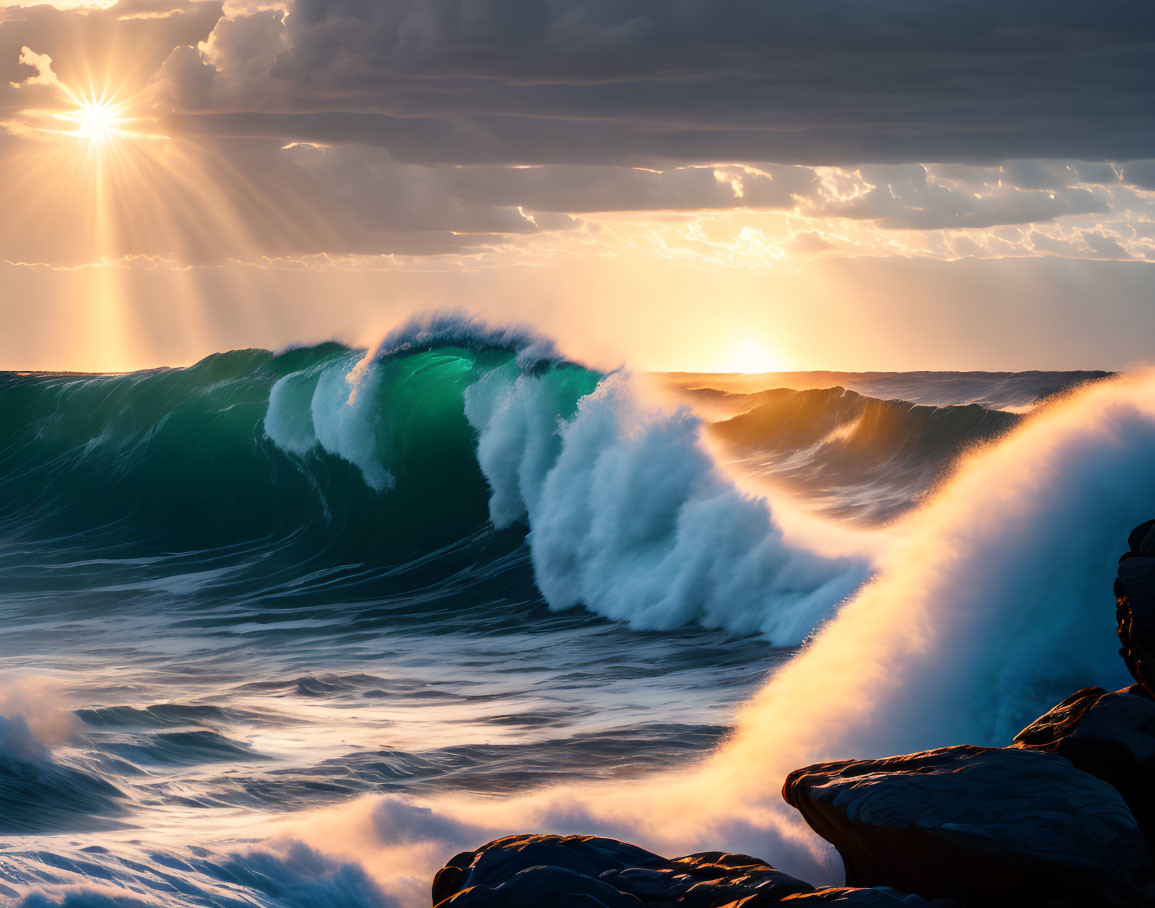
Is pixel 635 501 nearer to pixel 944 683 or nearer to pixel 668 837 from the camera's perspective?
pixel 944 683

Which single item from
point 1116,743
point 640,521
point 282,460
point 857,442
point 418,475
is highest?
point 282,460

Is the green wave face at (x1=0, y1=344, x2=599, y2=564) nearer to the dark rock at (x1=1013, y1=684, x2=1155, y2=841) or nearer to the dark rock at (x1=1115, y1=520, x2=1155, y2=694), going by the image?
the dark rock at (x1=1115, y1=520, x2=1155, y2=694)

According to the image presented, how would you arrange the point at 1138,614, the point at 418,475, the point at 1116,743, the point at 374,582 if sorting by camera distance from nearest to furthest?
the point at 1116,743, the point at 1138,614, the point at 374,582, the point at 418,475

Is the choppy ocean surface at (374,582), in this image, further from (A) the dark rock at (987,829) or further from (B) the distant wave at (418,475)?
(A) the dark rock at (987,829)

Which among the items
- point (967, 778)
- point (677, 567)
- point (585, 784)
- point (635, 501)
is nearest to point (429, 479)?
point (635, 501)

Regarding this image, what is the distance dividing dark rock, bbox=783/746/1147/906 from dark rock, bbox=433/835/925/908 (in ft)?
1.55

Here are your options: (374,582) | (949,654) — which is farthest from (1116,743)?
(374,582)

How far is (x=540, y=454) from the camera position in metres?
18.9

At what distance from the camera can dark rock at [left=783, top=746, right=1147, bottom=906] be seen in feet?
15.6

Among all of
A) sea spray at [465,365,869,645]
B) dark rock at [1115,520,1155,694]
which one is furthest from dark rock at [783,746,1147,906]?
sea spray at [465,365,869,645]

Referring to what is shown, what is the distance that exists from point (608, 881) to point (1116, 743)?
2461 millimetres

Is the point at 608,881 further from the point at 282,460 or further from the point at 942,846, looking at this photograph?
the point at 282,460

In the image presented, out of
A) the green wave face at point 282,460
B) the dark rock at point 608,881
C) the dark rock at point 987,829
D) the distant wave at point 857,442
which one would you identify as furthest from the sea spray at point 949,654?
the distant wave at point 857,442

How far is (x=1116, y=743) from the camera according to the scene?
550cm
